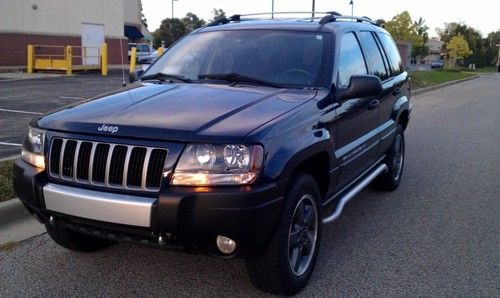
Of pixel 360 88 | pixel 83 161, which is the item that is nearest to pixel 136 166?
pixel 83 161

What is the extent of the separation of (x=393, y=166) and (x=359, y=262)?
2305mm

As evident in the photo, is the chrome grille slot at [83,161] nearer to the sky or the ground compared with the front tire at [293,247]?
nearer to the sky

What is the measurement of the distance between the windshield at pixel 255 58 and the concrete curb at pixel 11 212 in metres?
1.70

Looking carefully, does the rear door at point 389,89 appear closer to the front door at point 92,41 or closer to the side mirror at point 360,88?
the side mirror at point 360,88

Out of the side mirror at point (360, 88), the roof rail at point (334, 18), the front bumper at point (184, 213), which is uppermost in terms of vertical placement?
the roof rail at point (334, 18)

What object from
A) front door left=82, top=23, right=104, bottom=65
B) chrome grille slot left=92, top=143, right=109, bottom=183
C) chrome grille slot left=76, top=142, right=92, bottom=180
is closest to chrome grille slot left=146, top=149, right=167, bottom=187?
chrome grille slot left=92, top=143, right=109, bottom=183

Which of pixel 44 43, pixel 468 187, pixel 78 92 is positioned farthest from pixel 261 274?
pixel 44 43

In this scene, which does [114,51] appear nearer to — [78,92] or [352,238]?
[78,92]

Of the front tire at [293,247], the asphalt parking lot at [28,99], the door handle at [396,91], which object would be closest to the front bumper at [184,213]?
the front tire at [293,247]

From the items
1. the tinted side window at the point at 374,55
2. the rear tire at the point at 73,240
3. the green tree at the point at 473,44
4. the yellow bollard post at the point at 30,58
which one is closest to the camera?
the rear tire at the point at 73,240

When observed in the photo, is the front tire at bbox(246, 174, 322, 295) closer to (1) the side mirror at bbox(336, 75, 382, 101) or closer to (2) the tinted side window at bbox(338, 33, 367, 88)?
(1) the side mirror at bbox(336, 75, 382, 101)

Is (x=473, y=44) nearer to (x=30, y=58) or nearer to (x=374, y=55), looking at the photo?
(x=30, y=58)

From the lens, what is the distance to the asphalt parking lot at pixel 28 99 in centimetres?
859

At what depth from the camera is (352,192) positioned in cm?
468
